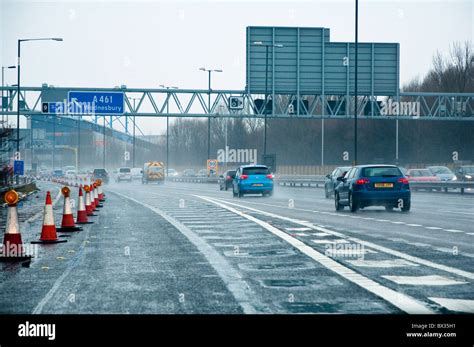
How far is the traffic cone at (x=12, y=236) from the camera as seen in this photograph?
13414mm

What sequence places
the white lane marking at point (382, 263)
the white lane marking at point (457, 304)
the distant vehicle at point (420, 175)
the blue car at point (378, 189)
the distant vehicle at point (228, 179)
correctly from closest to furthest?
the white lane marking at point (457, 304) < the white lane marking at point (382, 263) < the blue car at point (378, 189) < the distant vehicle at point (420, 175) < the distant vehicle at point (228, 179)

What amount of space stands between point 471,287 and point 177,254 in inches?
211

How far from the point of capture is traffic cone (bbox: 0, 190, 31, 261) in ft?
44.0

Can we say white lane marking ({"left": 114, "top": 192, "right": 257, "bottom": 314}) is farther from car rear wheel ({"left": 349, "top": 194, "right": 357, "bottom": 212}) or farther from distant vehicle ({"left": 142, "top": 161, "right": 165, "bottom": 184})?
distant vehicle ({"left": 142, "top": 161, "right": 165, "bottom": 184})

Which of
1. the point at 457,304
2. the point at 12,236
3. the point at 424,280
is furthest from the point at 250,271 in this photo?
the point at 12,236

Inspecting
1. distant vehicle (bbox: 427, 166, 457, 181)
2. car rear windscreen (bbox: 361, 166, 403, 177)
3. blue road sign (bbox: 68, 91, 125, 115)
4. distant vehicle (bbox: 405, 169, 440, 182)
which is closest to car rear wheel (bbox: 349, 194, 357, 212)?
car rear windscreen (bbox: 361, 166, 403, 177)

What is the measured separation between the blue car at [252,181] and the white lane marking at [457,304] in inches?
1388

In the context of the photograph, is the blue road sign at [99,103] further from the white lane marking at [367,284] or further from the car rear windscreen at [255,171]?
the white lane marking at [367,284]

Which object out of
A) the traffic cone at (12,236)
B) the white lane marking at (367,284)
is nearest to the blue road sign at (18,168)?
the white lane marking at (367,284)

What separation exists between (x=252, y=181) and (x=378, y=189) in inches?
672
